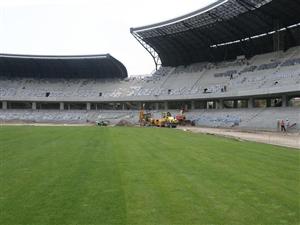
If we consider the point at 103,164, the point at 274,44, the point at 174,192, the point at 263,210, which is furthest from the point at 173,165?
the point at 274,44

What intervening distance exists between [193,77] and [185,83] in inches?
82.8

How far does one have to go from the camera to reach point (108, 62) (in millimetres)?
95062

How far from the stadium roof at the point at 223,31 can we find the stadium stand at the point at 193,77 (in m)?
0.15

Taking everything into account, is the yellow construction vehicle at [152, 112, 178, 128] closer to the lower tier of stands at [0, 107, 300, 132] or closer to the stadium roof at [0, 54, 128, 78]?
the lower tier of stands at [0, 107, 300, 132]

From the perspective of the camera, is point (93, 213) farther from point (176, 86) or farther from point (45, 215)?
point (176, 86)

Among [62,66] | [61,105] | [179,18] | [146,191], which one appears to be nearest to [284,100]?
[179,18]

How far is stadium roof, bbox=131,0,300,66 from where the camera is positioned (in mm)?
59656

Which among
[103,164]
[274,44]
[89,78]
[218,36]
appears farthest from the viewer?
[89,78]

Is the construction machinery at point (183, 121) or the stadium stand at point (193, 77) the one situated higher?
the stadium stand at point (193, 77)

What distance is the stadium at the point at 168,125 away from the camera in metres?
8.76

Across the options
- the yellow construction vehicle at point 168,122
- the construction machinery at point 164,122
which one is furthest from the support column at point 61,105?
the yellow construction vehicle at point 168,122

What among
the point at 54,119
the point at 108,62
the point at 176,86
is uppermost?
the point at 108,62

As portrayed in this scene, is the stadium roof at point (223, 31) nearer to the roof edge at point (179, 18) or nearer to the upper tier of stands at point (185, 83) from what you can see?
the roof edge at point (179, 18)

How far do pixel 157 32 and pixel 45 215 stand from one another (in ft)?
232
